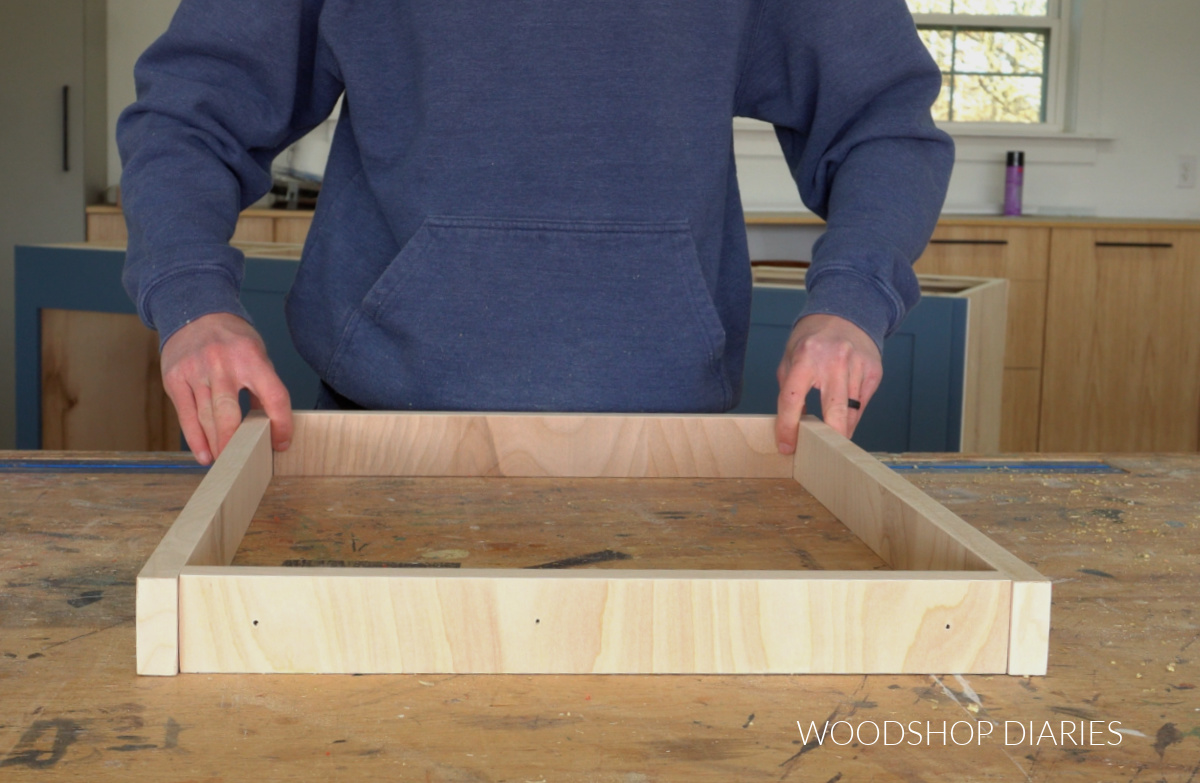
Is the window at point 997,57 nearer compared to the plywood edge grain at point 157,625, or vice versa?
the plywood edge grain at point 157,625

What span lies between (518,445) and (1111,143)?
12.6ft

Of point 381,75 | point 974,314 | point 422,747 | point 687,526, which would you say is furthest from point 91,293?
point 422,747

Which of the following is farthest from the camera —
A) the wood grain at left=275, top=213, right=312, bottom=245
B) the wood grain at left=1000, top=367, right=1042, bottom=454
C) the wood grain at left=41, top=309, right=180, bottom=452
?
the wood grain at left=1000, top=367, right=1042, bottom=454

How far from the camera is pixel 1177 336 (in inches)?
149

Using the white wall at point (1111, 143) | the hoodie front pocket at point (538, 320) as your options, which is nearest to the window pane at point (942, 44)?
the white wall at point (1111, 143)

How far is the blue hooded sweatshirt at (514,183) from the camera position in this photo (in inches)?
39.3

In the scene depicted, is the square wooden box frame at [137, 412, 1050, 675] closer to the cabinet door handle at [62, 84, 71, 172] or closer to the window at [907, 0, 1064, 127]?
the cabinet door handle at [62, 84, 71, 172]

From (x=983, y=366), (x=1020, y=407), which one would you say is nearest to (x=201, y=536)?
(x=983, y=366)

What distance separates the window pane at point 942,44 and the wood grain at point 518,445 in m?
3.63

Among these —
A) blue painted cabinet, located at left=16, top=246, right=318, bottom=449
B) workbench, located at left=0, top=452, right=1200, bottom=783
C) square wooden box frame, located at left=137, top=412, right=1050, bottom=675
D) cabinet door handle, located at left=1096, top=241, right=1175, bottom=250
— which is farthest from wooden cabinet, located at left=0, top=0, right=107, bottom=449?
cabinet door handle, located at left=1096, top=241, right=1175, bottom=250

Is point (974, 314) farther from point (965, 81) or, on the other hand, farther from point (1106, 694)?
point (965, 81)

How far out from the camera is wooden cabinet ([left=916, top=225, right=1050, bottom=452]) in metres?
3.67

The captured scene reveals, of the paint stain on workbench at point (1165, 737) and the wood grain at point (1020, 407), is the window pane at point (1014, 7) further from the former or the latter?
the paint stain on workbench at point (1165, 737)

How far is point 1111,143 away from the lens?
4.13m
